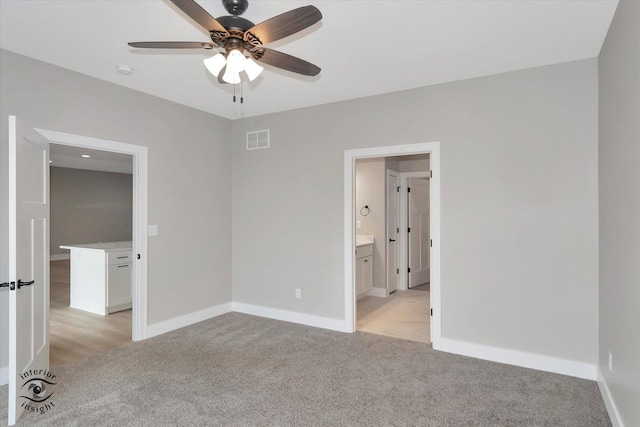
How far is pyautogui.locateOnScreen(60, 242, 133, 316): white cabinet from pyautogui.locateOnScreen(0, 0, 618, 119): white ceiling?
240cm

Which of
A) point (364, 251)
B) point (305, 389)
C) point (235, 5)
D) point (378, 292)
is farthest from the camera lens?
point (378, 292)

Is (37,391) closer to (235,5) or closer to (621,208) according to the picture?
(235,5)

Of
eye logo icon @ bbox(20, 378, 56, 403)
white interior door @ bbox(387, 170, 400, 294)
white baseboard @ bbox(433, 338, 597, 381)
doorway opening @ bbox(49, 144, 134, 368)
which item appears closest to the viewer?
eye logo icon @ bbox(20, 378, 56, 403)

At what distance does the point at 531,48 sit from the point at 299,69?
6.17ft

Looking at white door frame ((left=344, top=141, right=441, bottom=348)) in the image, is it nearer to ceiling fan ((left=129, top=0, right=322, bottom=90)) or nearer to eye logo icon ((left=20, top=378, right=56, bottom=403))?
ceiling fan ((left=129, top=0, right=322, bottom=90))

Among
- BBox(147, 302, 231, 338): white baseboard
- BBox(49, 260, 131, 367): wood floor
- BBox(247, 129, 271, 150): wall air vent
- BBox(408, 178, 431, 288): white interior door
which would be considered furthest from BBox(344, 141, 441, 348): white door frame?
BBox(408, 178, 431, 288): white interior door

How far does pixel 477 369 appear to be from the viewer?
123 inches

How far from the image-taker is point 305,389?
2.79 meters

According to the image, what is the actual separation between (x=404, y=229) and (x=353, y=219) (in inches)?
103

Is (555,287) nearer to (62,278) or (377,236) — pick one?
(377,236)

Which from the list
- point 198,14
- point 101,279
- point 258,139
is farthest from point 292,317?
point 198,14

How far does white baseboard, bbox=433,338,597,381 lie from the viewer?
297 cm

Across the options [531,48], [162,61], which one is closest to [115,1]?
[162,61]

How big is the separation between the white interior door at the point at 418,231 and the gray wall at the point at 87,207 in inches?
357
